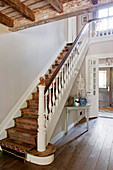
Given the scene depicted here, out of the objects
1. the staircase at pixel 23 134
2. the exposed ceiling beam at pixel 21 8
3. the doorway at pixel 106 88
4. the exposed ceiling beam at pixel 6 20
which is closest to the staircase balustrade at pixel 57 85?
the staircase at pixel 23 134

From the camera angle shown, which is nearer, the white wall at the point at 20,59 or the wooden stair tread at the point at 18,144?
the wooden stair tread at the point at 18,144

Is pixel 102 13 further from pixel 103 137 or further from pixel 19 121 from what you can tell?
pixel 19 121

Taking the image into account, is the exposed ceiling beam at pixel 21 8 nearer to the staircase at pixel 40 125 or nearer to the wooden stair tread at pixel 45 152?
the staircase at pixel 40 125

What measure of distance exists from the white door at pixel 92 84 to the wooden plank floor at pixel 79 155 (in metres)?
1.51

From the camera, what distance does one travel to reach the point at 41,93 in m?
Answer: 2.13

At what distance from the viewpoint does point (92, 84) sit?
4770 mm

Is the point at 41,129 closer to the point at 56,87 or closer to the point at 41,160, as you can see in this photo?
the point at 41,160

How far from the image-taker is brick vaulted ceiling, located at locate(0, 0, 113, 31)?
192 centimetres

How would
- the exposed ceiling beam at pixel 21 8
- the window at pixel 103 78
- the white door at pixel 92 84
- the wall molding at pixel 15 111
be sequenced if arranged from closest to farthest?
the exposed ceiling beam at pixel 21 8 < the wall molding at pixel 15 111 < the white door at pixel 92 84 < the window at pixel 103 78

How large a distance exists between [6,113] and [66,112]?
148 centimetres

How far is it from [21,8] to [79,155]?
2775 mm

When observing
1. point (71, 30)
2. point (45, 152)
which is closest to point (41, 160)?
point (45, 152)

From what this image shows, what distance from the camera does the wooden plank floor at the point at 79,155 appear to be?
1960 millimetres

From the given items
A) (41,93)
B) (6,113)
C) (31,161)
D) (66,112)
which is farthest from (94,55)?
(31,161)
